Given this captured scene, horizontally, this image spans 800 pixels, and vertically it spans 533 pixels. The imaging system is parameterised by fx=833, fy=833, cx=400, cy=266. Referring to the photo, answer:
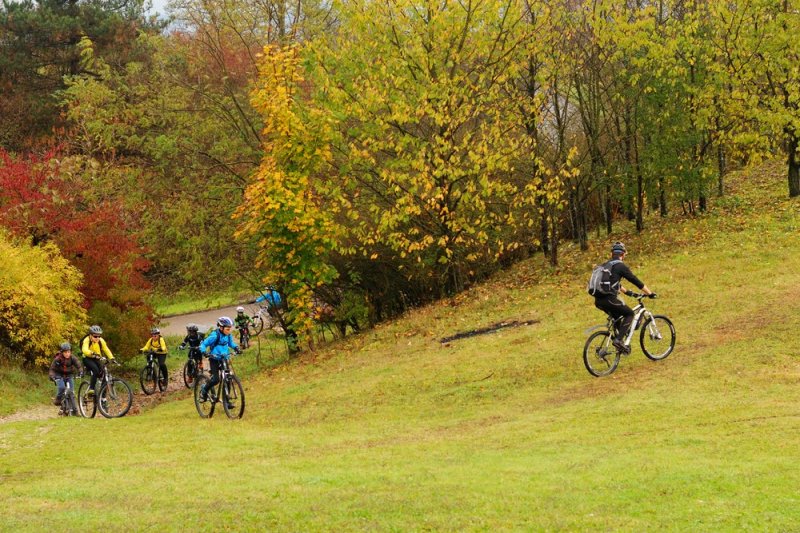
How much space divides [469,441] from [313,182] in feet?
48.6

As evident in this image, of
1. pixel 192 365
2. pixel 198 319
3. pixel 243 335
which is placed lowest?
pixel 243 335

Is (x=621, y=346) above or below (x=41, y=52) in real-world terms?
below

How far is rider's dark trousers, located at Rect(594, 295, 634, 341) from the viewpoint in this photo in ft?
50.2

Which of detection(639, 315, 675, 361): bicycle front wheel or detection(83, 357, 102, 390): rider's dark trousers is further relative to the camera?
detection(83, 357, 102, 390): rider's dark trousers

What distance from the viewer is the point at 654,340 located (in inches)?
634

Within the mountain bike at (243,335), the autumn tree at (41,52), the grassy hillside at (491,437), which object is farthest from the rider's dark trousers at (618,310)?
the autumn tree at (41,52)

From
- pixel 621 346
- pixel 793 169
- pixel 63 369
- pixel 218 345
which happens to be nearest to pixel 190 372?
pixel 63 369

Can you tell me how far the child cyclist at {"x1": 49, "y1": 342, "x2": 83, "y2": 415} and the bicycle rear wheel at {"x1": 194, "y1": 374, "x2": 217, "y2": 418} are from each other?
363cm

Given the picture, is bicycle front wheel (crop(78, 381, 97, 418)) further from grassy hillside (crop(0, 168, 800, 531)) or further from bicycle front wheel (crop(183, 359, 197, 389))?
bicycle front wheel (crop(183, 359, 197, 389))

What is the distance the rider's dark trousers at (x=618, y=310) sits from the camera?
50.2 feet

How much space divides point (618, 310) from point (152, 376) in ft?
51.8

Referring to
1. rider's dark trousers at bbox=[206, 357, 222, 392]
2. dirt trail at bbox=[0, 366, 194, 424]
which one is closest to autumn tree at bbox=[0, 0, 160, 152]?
dirt trail at bbox=[0, 366, 194, 424]

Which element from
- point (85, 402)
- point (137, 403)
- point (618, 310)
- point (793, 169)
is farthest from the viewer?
point (793, 169)

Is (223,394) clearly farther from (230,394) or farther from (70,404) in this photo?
(70,404)
